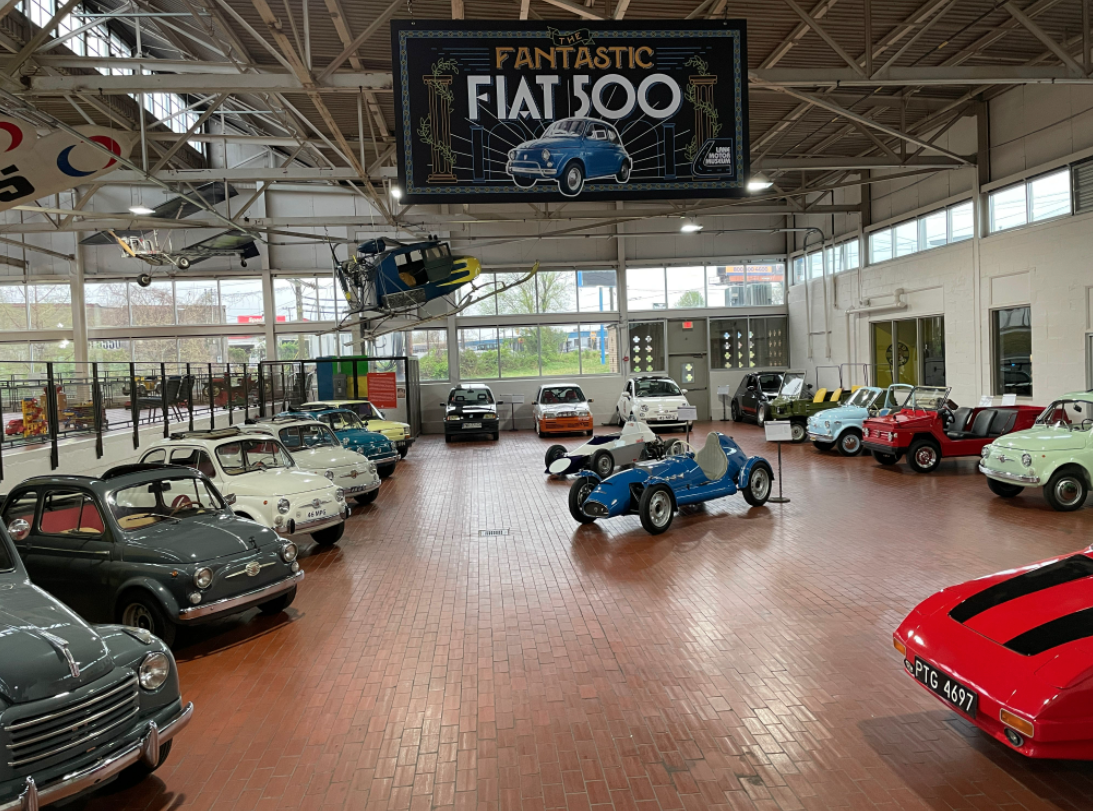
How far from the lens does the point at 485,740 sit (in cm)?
438

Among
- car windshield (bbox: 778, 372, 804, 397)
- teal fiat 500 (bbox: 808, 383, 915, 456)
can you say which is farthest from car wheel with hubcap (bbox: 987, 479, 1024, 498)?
car windshield (bbox: 778, 372, 804, 397)

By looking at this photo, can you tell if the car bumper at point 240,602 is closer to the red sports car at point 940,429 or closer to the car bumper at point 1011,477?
the car bumper at point 1011,477

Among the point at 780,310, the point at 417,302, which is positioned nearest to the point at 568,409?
the point at 417,302

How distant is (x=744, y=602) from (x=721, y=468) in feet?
12.8

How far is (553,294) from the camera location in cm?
2652

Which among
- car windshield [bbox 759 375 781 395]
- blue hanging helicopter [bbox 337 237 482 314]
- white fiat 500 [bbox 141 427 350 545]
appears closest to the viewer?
white fiat 500 [bbox 141 427 350 545]

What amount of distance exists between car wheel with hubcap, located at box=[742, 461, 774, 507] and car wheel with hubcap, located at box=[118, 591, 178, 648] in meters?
7.87

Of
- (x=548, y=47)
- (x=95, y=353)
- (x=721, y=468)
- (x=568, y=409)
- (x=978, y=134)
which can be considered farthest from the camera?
(x=95, y=353)

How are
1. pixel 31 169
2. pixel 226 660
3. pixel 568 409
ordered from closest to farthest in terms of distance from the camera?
pixel 226 660, pixel 31 169, pixel 568 409

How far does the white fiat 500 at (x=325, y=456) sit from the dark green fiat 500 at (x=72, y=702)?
6.72 metres

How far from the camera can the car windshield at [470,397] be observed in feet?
74.4

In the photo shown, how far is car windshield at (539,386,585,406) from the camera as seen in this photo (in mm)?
23219

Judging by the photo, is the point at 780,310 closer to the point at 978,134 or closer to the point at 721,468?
the point at 978,134

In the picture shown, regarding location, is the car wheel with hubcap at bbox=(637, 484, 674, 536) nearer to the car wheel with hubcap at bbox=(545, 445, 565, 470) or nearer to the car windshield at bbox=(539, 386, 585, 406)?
the car wheel with hubcap at bbox=(545, 445, 565, 470)
